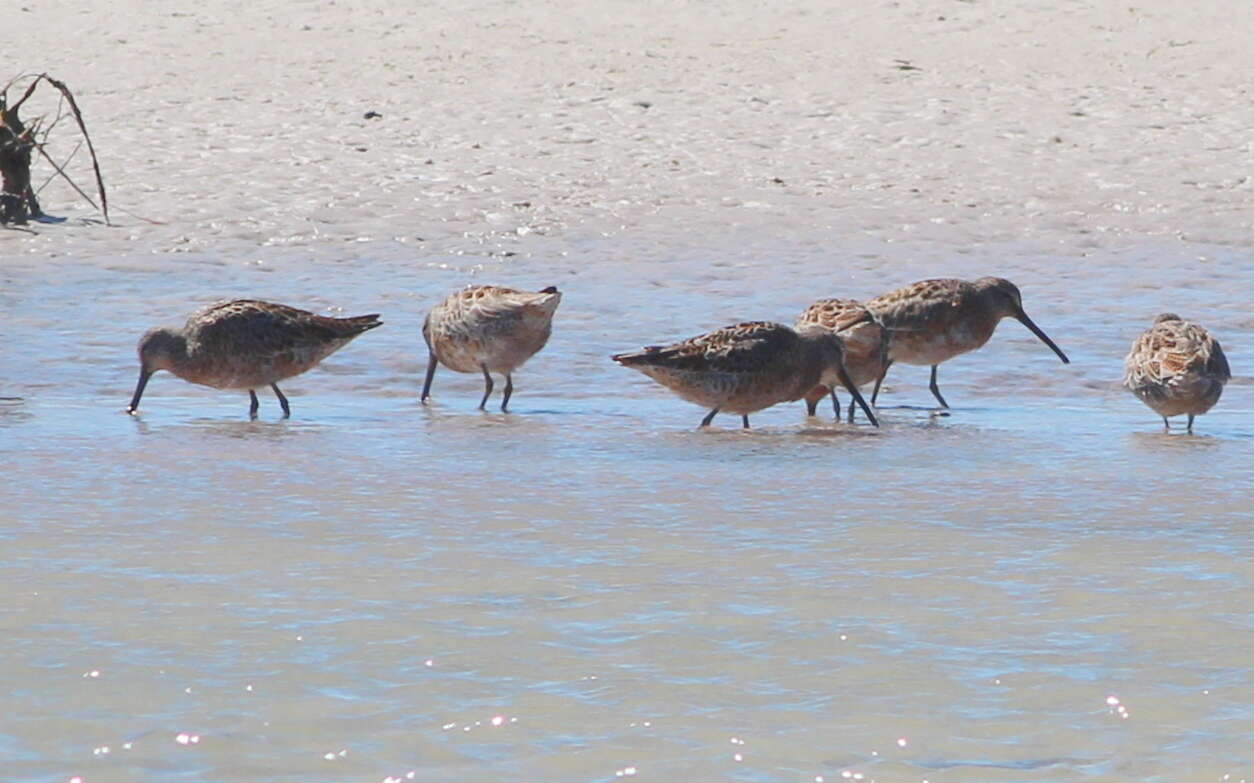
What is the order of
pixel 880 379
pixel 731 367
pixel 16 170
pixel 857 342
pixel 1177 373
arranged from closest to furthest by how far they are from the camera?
pixel 1177 373 → pixel 731 367 → pixel 857 342 → pixel 880 379 → pixel 16 170

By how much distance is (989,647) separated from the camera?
194 inches

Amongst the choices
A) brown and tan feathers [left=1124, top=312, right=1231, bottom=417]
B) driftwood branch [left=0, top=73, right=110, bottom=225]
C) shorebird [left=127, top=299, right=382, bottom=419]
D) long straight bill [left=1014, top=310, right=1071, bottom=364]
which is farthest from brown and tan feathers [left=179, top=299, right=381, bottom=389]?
driftwood branch [left=0, top=73, right=110, bottom=225]

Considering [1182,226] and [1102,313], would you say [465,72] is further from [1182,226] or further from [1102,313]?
[1102,313]

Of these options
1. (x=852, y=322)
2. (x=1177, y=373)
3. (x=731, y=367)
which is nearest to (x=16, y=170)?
(x=852, y=322)

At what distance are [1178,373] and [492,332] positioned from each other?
10.4 feet

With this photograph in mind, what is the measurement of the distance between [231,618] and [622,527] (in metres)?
1.62

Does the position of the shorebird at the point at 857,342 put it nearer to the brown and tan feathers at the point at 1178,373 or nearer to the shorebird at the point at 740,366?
the shorebird at the point at 740,366

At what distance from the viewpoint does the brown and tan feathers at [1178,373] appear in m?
8.94

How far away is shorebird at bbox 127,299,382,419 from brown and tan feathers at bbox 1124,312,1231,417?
147 inches

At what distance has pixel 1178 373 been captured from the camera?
29.3 feet

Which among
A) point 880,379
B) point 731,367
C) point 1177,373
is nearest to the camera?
point 1177,373

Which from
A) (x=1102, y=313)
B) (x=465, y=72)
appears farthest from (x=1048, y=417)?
(x=465, y=72)

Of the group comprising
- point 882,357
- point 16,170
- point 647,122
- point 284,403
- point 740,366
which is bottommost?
point 284,403

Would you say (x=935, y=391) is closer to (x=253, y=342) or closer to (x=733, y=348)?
(x=733, y=348)
